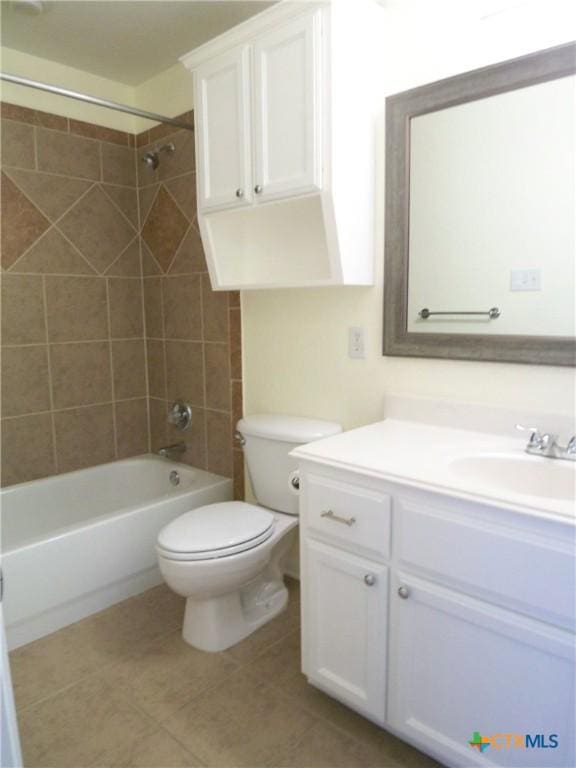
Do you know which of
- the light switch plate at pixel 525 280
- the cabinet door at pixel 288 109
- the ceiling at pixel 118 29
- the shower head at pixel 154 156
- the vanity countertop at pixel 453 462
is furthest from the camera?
the shower head at pixel 154 156

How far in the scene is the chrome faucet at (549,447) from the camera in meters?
1.33

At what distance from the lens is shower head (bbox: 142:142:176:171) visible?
8.20 feet

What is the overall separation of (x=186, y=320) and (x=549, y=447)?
1.78 metres

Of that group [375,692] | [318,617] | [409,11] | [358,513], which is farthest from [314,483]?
[409,11]

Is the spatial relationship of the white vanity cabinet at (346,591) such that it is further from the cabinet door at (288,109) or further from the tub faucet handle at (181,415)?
the tub faucet handle at (181,415)

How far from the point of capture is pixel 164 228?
103 inches

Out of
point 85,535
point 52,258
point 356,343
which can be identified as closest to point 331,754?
point 85,535

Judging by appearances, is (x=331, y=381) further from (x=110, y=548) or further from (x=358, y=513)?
(x=110, y=548)

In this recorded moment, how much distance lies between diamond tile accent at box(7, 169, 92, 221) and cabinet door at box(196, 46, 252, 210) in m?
0.91

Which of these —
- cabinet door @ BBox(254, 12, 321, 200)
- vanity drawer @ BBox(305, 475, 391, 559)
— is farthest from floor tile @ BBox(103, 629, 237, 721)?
cabinet door @ BBox(254, 12, 321, 200)

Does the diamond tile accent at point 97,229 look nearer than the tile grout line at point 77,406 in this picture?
No

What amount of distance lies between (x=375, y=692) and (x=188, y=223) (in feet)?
6.81

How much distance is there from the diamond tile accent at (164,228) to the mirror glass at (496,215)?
1.30m

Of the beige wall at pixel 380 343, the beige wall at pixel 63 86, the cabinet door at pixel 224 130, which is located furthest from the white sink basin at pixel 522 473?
the beige wall at pixel 63 86
